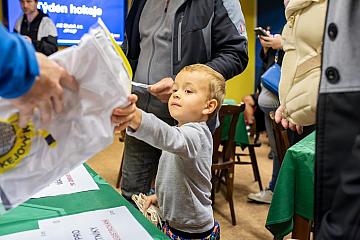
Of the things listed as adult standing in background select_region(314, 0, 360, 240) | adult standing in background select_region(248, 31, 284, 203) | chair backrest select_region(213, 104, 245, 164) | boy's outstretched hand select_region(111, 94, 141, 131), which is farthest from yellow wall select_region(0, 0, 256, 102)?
adult standing in background select_region(314, 0, 360, 240)

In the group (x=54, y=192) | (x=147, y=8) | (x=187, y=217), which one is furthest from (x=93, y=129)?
(x=147, y=8)

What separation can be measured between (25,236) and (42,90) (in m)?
0.41

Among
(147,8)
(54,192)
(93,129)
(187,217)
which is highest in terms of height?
(147,8)

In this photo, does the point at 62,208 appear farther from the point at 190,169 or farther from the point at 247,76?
the point at 247,76

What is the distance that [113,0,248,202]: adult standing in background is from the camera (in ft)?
4.75

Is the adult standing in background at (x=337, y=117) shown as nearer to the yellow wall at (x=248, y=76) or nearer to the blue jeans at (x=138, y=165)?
the blue jeans at (x=138, y=165)

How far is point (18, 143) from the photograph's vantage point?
668 mm

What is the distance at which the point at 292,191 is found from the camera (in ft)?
5.17

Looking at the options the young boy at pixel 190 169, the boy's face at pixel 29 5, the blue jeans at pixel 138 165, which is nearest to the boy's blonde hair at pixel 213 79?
the young boy at pixel 190 169

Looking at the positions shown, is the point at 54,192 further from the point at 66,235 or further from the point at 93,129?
the point at 93,129

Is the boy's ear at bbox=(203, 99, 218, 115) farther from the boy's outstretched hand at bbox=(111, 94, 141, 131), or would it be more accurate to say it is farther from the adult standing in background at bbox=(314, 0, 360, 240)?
the adult standing in background at bbox=(314, 0, 360, 240)

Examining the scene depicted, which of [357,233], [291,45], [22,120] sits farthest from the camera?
[291,45]

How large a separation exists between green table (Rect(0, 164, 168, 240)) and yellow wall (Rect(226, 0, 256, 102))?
541 cm

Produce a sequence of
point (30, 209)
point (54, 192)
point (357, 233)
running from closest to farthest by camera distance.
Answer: point (357, 233) → point (30, 209) → point (54, 192)
